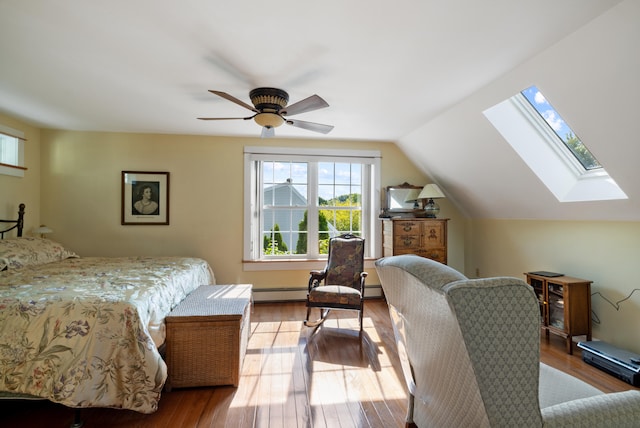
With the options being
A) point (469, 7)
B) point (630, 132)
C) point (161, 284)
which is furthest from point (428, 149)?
point (161, 284)

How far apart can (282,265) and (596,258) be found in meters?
3.51

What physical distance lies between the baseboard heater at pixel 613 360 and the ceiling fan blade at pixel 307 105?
3.03 meters

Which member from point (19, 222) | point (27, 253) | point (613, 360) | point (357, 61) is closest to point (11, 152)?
point (19, 222)

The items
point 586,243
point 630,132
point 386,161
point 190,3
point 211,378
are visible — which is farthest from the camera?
point 386,161

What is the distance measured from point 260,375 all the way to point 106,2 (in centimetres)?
264

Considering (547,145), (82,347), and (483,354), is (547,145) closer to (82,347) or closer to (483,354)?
(483,354)

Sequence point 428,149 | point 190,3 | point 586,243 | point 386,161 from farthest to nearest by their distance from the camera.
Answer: point 386,161 → point 428,149 → point 586,243 → point 190,3

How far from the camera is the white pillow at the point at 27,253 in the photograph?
2.78 metres

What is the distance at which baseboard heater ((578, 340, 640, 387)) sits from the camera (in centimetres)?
224

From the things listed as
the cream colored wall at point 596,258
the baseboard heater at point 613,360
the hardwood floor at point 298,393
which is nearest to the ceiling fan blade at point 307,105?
the hardwood floor at point 298,393

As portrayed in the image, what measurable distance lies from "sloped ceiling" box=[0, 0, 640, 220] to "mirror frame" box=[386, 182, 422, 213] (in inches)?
49.9

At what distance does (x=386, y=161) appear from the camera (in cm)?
455

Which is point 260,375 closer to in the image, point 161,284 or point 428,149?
point 161,284

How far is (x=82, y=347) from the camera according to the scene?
1773mm
